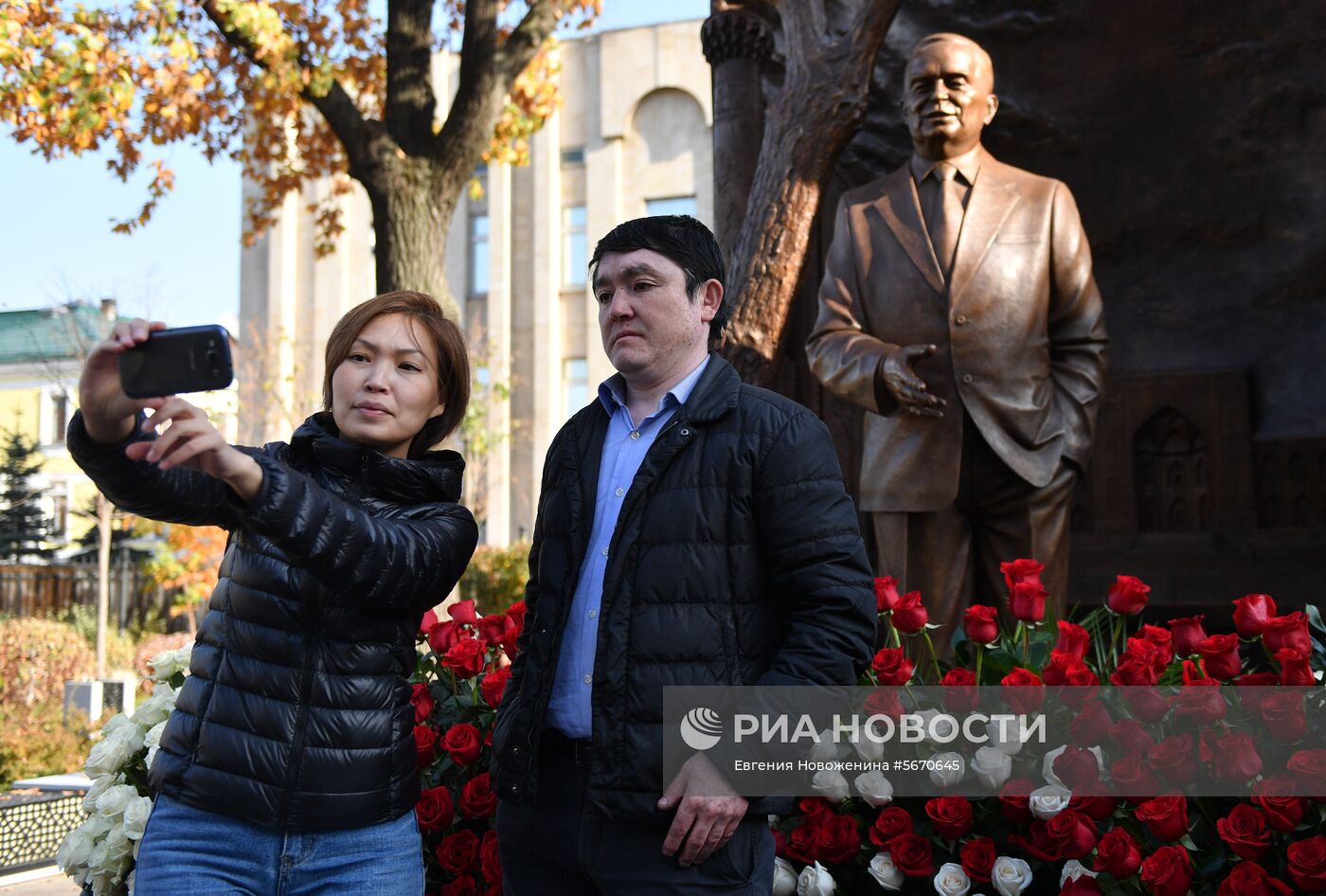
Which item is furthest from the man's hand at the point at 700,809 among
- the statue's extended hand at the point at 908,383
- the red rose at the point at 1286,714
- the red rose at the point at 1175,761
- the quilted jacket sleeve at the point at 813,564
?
the statue's extended hand at the point at 908,383

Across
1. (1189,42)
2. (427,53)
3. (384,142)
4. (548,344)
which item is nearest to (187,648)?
(1189,42)

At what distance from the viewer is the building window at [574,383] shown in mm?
24703

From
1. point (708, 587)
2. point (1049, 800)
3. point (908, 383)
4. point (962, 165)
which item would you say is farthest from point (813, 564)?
point (962, 165)

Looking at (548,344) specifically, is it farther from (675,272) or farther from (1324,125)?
(675,272)

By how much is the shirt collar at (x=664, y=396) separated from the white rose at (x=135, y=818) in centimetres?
180

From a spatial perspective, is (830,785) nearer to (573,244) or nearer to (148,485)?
(148,485)

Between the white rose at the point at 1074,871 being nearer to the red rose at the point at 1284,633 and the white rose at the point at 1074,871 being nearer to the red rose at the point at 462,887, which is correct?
the red rose at the point at 1284,633

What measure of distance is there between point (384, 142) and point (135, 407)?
26.0 ft

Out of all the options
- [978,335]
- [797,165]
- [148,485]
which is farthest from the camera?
[797,165]

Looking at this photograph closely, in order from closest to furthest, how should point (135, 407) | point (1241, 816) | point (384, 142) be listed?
1. point (135, 407)
2. point (1241, 816)
3. point (384, 142)

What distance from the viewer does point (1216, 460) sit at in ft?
20.6

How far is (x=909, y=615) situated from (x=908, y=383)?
0.99m

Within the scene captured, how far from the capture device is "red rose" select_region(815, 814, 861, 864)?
277 cm

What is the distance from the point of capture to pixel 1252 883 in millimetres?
2434
